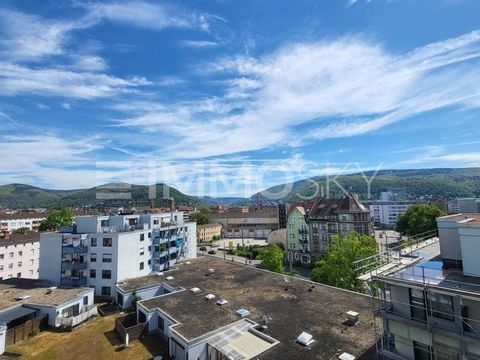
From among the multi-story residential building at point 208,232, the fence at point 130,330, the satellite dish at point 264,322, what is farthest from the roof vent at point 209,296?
the multi-story residential building at point 208,232

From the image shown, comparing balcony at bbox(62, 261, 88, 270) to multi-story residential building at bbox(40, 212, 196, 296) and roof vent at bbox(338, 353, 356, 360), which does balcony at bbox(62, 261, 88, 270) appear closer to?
multi-story residential building at bbox(40, 212, 196, 296)

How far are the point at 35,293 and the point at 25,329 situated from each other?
8.08m

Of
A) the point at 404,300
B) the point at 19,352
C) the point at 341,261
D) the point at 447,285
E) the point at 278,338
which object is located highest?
the point at 447,285

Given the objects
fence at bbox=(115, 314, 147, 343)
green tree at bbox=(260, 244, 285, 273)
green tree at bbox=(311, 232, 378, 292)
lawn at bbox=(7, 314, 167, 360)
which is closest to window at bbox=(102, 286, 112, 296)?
lawn at bbox=(7, 314, 167, 360)

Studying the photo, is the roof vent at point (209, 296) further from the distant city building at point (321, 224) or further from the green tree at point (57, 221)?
the green tree at point (57, 221)

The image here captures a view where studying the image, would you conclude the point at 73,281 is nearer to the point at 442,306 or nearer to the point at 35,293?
the point at 35,293

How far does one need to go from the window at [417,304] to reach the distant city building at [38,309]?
113ft

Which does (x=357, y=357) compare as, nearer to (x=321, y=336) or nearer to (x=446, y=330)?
(x=321, y=336)

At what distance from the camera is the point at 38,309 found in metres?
32.3

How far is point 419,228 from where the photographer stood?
7250cm

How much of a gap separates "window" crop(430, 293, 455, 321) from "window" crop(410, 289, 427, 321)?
43 centimetres

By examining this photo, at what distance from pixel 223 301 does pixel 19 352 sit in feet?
66.5

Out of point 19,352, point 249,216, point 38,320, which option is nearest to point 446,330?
point 19,352

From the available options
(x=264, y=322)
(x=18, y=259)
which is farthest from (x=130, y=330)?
(x=18, y=259)
